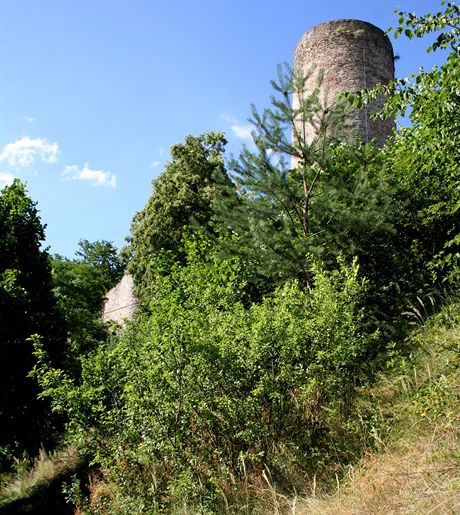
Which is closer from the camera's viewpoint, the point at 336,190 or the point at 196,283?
the point at 336,190

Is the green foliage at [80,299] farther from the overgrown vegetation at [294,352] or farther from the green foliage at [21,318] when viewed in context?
the overgrown vegetation at [294,352]

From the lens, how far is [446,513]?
3305 mm

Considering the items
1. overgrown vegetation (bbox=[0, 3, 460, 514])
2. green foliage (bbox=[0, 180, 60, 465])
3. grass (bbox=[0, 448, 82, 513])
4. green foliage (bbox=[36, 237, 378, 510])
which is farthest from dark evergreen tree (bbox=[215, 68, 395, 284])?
grass (bbox=[0, 448, 82, 513])

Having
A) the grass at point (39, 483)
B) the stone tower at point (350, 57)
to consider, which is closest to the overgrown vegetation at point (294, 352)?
the grass at point (39, 483)

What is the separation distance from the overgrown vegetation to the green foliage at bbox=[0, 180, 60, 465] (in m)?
2.84

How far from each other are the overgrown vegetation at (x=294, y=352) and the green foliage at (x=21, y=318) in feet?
9.30

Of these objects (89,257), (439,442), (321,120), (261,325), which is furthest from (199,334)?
(89,257)

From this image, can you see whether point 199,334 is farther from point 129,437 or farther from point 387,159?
point 387,159

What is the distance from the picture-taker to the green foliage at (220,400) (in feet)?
18.6

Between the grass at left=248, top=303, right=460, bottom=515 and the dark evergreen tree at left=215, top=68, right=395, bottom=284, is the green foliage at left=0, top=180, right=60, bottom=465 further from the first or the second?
the grass at left=248, top=303, right=460, bottom=515

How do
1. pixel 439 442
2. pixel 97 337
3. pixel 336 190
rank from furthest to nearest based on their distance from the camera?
1. pixel 97 337
2. pixel 336 190
3. pixel 439 442

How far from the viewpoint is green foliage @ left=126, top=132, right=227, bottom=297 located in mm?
15750

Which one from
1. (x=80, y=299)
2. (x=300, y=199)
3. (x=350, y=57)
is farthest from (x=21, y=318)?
(x=80, y=299)

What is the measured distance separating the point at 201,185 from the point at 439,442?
1284cm
